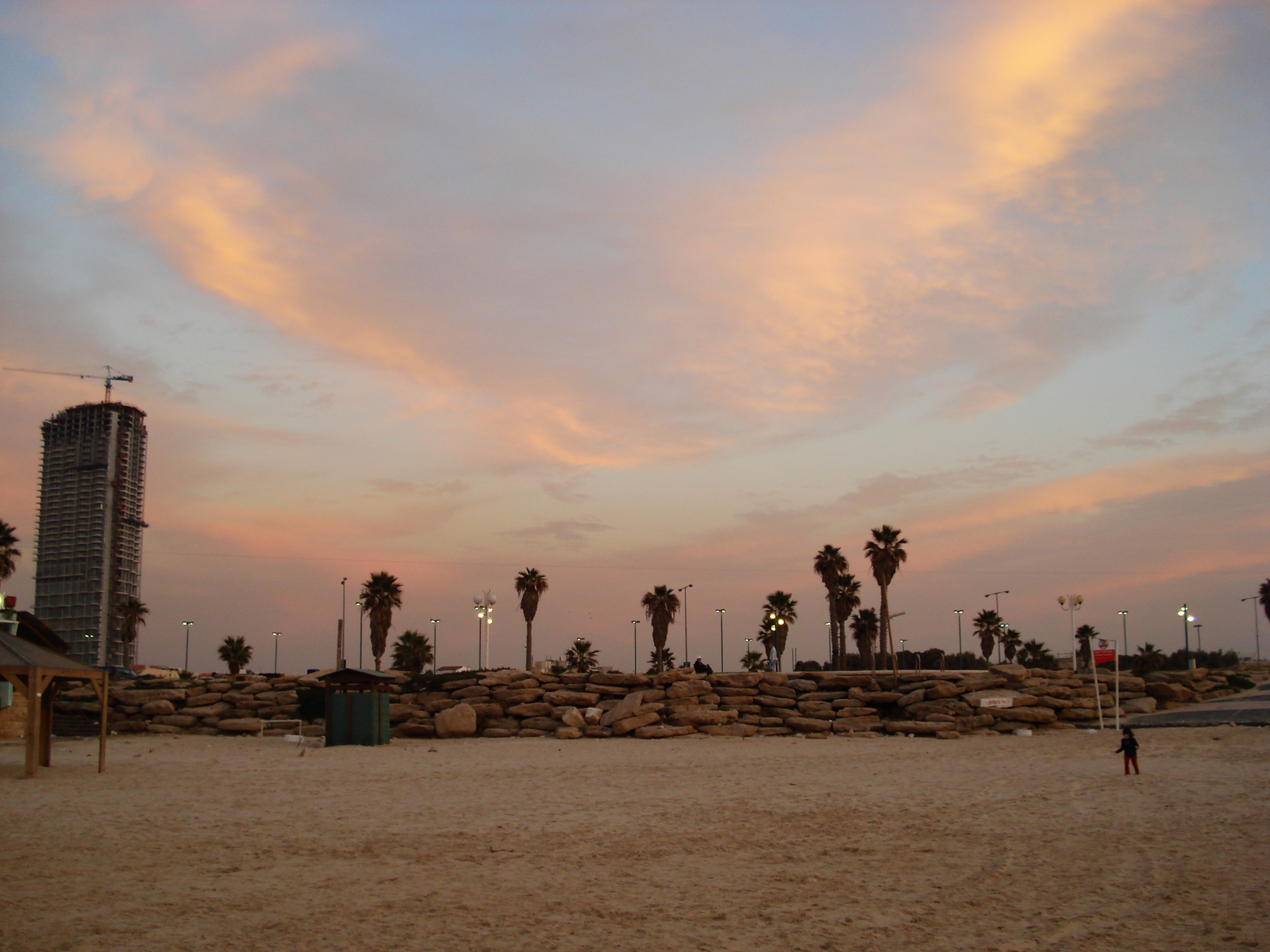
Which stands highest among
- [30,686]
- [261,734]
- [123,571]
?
[123,571]

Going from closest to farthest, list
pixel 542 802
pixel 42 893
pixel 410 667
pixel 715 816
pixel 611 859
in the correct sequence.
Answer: pixel 42 893, pixel 611 859, pixel 715 816, pixel 542 802, pixel 410 667

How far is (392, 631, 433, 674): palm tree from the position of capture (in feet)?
201

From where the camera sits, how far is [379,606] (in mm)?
60938

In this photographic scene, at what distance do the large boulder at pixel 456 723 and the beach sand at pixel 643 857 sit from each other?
989cm

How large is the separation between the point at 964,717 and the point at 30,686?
24.8 metres

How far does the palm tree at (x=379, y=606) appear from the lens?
200 ft

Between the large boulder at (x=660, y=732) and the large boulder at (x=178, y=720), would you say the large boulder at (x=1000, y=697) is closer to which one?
the large boulder at (x=660, y=732)

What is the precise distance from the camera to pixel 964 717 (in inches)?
1185

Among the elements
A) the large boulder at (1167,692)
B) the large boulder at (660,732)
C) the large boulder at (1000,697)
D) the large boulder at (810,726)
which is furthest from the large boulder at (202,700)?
the large boulder at (1167,692)

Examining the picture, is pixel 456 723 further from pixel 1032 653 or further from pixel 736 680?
pixel 1032 653

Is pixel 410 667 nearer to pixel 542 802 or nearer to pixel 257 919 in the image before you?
pixel 542 802

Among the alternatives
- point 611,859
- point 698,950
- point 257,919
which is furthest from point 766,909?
point 257,919

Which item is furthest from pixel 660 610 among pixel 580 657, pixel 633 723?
pixel 633 723

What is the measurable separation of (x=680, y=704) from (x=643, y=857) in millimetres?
20518
